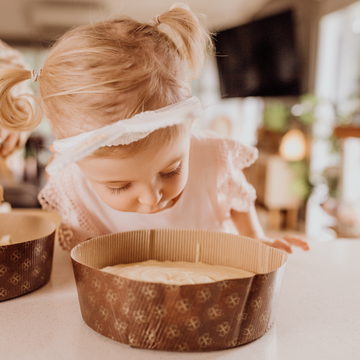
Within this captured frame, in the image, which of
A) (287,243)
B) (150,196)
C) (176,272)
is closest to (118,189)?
(150,196)

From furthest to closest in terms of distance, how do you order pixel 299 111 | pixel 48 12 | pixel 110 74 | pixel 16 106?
pixel 48 12 → pixel 299 111 → pixel 16 106 → pixel 110 74

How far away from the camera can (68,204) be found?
94 cm

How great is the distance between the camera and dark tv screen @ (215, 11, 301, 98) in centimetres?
345

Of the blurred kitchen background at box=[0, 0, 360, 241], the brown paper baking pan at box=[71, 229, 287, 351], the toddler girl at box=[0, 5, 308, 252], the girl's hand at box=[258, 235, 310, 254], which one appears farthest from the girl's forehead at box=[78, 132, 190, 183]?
the blurred kitchen background at box=[0, 0, 360, 241]

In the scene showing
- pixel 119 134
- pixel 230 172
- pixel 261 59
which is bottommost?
pixel 230 172

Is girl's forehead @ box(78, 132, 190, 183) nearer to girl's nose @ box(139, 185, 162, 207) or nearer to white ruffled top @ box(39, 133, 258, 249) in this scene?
girl's nose @ box(139, 185, 162, 207)

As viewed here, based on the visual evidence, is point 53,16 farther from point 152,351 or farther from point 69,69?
point 152,351

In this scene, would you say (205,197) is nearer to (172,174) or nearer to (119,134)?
(172,174)

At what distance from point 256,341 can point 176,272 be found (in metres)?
0.17

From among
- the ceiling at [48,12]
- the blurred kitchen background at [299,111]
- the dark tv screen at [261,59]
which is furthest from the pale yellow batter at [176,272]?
the ceiling at [48,12]

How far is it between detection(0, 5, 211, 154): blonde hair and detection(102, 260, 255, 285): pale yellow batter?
197 millimetres

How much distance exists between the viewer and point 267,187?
3.72m

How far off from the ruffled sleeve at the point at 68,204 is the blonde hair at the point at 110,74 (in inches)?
10.2

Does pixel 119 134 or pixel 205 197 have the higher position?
pixel 119 134
